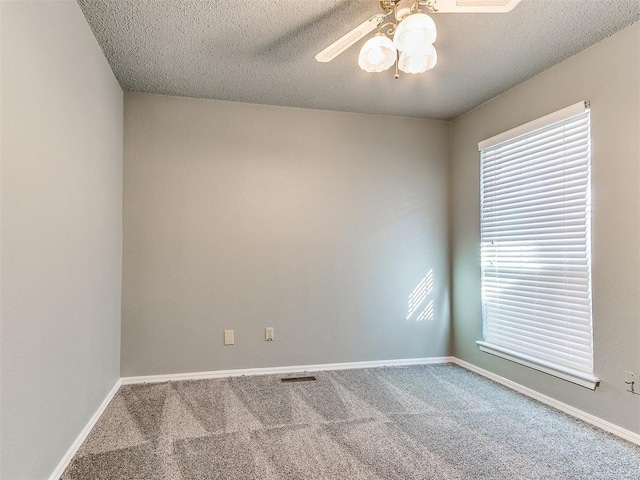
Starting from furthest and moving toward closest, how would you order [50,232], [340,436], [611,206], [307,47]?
[307,47] < [611,206] < [340,436] < [50,232]

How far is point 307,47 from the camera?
2461 millimetres

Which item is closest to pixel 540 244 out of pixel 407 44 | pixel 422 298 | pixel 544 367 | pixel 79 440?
pixel 544 367

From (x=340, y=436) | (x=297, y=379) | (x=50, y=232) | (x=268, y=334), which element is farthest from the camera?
(x=268, y=334)

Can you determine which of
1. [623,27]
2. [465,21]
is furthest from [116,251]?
[623,27]

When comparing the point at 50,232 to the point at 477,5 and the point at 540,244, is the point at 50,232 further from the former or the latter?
the point at 540,244

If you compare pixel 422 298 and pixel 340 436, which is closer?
pixel 340 436

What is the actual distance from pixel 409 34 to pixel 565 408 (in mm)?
2556

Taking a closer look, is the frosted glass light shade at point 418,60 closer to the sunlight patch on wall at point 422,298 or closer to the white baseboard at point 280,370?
the sunlight patch on wall at point 422,298

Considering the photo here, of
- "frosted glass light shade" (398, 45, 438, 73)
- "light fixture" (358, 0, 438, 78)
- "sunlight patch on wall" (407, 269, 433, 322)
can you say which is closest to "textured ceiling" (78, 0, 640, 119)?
"light fixture" (358, 0, 438, 78)

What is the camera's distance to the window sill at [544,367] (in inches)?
93.0

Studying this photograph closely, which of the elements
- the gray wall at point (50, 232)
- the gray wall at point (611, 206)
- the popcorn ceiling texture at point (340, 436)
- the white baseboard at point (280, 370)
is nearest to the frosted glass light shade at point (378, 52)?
the gray wall at point (50, 232)

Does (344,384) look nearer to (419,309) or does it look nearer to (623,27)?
(419,309)

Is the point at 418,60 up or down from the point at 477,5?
down

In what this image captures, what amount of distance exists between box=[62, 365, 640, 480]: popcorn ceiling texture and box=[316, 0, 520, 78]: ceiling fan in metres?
1.93
